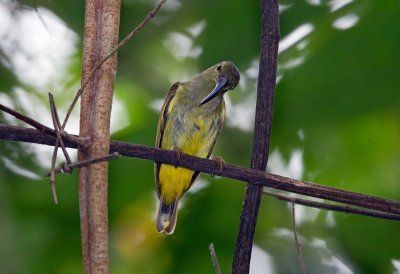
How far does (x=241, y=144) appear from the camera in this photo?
4516 millimetres

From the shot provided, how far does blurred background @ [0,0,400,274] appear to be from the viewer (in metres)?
4.12

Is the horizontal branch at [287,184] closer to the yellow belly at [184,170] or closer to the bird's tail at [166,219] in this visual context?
the bird's tail at [166,219]

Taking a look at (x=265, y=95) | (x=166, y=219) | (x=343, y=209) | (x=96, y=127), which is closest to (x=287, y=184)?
(x=265, y=95)

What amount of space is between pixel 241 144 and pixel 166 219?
628 mm

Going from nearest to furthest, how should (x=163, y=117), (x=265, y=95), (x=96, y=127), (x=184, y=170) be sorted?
(x=96, y=127)
(x=265, y=95)
(x=163, y=117)
(x=184, y=170)

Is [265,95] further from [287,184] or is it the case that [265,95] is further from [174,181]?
[174,181]

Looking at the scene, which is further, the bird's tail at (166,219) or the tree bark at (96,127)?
the bird's tail at (166,219)

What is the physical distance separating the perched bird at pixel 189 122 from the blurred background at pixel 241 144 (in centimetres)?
9

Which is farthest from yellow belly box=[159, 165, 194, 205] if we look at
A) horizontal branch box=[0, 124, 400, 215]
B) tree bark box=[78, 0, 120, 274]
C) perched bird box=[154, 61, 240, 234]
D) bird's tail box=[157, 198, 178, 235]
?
tree bark box=[78, 0, 120, 274]

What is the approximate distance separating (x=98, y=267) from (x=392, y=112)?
244 centimetres

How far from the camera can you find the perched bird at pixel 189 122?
14.8ft

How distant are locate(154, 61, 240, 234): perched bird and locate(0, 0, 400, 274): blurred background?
0.28 ft

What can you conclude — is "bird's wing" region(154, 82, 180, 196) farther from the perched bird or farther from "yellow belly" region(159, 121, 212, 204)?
"yellow belly" region(159, 121, 212, 204)

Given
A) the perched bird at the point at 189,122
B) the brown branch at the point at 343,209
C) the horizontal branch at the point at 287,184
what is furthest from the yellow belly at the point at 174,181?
the horizontal branch at the point at 287,184
